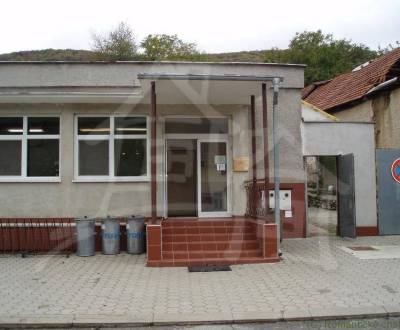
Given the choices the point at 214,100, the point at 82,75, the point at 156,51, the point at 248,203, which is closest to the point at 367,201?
the point at 248,203

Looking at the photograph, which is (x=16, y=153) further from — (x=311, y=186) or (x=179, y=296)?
(x=311, y=186)

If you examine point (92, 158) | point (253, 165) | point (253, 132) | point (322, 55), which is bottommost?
point (253, 165)

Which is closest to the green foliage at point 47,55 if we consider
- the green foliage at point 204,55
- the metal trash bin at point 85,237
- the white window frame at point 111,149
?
the green foliage at point 204,55

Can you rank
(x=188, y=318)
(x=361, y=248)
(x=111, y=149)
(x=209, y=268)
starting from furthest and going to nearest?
(x=111, y=149) < (x=361, y=248) < (x=209, y=268) < (x=188, y=318)

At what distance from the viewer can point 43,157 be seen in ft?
37.8

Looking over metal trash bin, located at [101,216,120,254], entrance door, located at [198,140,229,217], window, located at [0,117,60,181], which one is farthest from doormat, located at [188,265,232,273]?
window, located at [0,117,60,181]

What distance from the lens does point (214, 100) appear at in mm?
11203

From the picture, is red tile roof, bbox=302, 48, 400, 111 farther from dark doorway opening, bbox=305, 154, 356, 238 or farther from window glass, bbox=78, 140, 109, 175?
window glass, bbox=78, 140, 109, 175

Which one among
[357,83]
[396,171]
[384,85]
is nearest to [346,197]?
[396,171]

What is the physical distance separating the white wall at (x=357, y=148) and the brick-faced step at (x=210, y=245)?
3.78 metres

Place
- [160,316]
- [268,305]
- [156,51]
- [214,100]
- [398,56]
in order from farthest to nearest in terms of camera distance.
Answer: [156,51] < [398,56] < [214,100] < [268,305] < [160,316]

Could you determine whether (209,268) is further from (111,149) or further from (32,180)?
(32,180)

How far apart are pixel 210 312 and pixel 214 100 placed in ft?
20.3

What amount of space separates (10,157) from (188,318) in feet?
24.9
